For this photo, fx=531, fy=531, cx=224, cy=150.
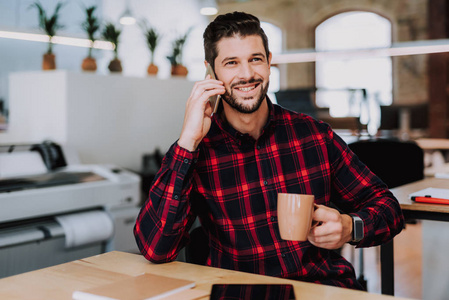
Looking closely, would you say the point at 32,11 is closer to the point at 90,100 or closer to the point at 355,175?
the point at 90,100

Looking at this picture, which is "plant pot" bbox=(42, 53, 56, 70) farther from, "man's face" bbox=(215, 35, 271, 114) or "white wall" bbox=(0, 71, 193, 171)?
"man's face" bbox=(215, 35, 271, 114)

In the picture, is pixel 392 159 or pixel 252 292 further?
pixel 392 159

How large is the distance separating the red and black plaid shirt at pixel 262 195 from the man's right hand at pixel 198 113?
1.2 inches

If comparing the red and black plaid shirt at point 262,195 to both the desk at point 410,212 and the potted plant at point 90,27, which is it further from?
the potted plant at point 90,27

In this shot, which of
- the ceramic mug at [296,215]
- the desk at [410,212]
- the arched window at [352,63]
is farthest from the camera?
the arched window at [352,63]

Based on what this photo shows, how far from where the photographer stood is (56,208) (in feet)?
→ 8.64

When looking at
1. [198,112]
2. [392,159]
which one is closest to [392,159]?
[392,159]

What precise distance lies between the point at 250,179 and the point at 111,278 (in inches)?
19.6

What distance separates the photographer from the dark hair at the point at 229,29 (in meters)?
1.45

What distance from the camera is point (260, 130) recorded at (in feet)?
4.92

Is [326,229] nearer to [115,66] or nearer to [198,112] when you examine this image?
[198,112]

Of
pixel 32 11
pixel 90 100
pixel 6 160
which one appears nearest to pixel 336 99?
pixel 32 11

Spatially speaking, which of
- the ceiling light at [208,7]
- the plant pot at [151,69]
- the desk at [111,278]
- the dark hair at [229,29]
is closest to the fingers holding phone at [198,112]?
the dark hair at [229,29]

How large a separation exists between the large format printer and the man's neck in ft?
4.53
